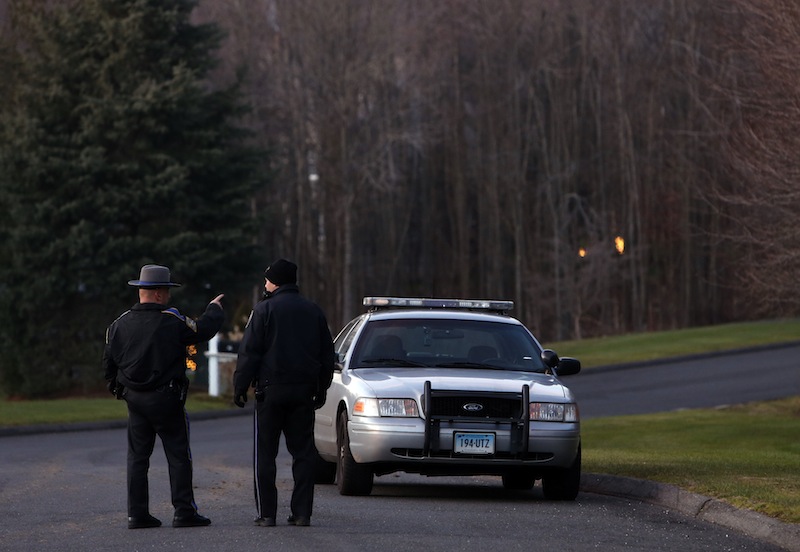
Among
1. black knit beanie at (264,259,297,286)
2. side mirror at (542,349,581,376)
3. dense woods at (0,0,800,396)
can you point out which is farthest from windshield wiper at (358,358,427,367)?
dense woods at (0,0,800,396)

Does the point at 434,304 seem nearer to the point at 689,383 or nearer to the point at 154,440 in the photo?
the point at 154,440

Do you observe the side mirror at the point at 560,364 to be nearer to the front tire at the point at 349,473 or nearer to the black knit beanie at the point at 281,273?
the front tire at the point at 349,473

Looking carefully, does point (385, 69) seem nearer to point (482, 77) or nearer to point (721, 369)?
point (482, 77)

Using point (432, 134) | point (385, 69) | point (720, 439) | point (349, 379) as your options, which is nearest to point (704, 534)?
point (349, 379)

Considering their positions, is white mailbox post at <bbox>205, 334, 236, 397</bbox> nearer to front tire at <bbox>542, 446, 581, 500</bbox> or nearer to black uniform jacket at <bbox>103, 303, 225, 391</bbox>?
front tire at <bbox>542, 446, 581, 500</bbox>

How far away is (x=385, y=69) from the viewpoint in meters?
58.3

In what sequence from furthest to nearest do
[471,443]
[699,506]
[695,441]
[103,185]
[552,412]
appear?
1. [103,185]
2. [695,441]
3. [552,412]
4. [471,443]
5. [699,506]

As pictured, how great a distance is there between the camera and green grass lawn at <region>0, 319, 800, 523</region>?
1338 cm

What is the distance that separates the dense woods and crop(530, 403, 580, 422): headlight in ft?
138

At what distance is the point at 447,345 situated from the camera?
49.6ft

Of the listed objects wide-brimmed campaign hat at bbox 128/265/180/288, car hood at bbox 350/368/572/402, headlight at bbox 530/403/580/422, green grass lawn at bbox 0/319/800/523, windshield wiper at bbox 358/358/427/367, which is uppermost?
wide-brimmed campaign hat at bbox 128/265/180/288

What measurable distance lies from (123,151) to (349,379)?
28.5m

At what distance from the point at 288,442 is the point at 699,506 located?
3.37m

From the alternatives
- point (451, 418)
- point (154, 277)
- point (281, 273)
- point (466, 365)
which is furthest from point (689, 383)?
point (154, 277)
